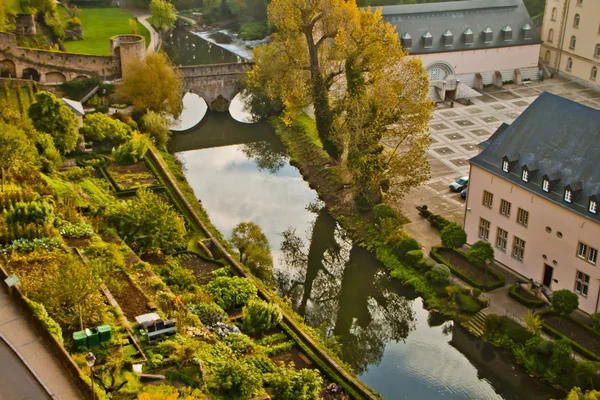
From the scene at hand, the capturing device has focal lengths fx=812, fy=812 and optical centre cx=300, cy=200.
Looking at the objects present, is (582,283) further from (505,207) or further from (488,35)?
(488,35)

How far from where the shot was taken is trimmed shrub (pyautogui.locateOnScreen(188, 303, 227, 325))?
3548 cm

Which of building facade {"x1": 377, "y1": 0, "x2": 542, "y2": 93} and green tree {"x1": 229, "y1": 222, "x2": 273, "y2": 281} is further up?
building facade {"x1": 377, "y1": 0, "x2": 542, "y2": 93}

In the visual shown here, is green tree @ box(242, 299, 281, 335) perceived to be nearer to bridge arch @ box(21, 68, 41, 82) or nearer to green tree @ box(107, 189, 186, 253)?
green tree @ box(107, 189, 186, 253)

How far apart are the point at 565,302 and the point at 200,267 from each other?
59.7ft

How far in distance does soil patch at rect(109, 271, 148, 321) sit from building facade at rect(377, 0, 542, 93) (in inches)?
1637

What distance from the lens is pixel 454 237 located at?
146 ft

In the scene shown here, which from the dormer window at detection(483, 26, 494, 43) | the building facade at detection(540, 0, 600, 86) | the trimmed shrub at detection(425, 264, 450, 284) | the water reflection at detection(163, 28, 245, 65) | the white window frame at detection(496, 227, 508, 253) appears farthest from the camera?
the water reflection at detection(163, 28, 245, 65)

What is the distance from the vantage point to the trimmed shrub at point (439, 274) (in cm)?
4225

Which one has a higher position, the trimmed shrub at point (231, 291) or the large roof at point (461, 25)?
the large roof at point (461, 25)

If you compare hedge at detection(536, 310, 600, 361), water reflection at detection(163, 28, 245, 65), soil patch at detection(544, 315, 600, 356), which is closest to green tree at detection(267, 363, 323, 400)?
hedge at detection(536, 310, 600, 361)

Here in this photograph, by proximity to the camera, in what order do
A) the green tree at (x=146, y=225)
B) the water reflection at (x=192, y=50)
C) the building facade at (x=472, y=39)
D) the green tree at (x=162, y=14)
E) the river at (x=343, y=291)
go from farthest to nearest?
the green tree at (x=162, y=14) → the water reflection at (x=192, y=50) → the building facade at (x=472, y=39) → the green tree at (x=146, y=225) → the river at (x=343, y=291)

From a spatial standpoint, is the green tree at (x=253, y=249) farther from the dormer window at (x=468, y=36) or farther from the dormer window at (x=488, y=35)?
the dormer window at (x=488, y=35)

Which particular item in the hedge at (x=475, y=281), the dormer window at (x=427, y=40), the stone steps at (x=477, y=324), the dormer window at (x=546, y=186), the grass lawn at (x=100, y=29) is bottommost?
the stone steps at (x=477, y=324)

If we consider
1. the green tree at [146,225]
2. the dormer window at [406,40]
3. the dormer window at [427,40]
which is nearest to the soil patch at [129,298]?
the green tree at [146,225]
